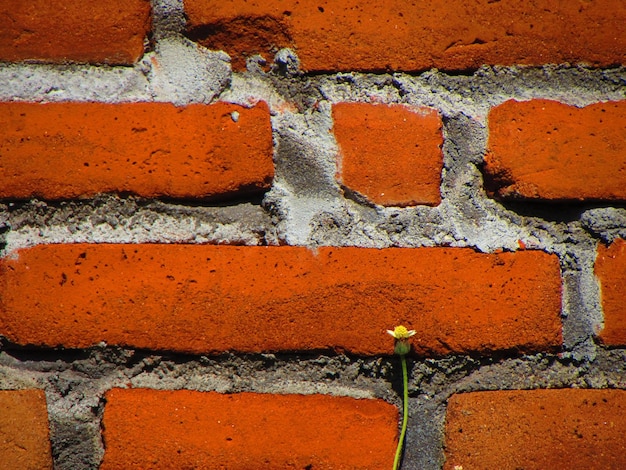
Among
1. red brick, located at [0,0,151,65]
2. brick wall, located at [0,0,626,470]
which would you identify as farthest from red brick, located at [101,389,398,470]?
red brick, located at [0,0,151,65]

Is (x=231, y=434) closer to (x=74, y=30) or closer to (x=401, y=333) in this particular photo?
(x=401, y=333)

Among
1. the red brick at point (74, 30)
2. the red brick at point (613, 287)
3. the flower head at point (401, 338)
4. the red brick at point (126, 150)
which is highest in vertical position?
the red brick at point (74, 30)

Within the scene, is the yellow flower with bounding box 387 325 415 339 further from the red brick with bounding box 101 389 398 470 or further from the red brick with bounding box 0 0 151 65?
the red brick with bounding box 0 0 151 65

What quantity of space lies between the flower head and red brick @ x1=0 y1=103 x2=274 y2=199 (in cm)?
21

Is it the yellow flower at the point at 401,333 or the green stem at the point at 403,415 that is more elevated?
the yellow flower at the point at 401,333

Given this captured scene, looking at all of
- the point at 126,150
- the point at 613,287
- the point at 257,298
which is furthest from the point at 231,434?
the point at 613,287

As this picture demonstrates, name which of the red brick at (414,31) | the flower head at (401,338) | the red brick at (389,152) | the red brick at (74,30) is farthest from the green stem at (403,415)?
the red brick at (74,30)

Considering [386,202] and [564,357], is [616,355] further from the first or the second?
[386,202]

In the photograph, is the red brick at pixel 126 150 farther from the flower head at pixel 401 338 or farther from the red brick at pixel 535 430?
the red brick at pixel 535 430

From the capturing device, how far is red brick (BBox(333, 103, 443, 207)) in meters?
0.57

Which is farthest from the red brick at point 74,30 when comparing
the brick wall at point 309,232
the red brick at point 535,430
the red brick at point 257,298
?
the red brick at point 535,430

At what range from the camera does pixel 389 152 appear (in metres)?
0.57

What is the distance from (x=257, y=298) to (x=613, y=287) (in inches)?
14.3

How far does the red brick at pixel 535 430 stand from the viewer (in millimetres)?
579
